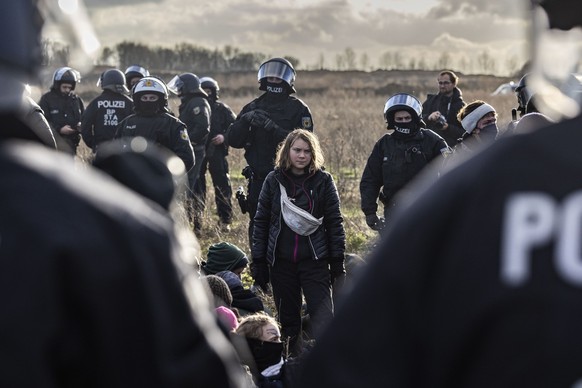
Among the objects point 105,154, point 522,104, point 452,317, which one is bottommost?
point 452,317

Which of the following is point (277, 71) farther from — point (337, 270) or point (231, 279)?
point (231, 279)

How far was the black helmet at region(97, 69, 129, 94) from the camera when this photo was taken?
12281 mm

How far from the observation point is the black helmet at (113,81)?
40.3 feet

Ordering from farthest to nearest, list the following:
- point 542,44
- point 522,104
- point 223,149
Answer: point 223,149 < point 522,104 < point 542,44

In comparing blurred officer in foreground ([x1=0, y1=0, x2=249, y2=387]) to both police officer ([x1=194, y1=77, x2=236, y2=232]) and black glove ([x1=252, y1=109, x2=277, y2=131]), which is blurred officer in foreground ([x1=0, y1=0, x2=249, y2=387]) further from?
police officer ([x1=194, y1=77, x2=236, y2=232])

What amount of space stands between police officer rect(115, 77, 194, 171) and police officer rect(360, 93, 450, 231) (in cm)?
231

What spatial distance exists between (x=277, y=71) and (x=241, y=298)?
11.8ft

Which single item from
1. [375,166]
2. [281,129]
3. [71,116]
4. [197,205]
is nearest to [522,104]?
[375,166]

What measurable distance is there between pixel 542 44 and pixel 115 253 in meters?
0.70

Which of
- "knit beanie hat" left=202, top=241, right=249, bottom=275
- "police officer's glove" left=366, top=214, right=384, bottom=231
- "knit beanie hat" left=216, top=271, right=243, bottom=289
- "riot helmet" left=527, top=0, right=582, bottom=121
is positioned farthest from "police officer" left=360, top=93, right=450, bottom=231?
"riot helmet" left=527, top=0, right=582, bottom=121

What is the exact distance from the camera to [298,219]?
7297 millimetres

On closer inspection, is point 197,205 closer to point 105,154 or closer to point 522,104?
point 522,104

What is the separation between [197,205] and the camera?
12.0 m

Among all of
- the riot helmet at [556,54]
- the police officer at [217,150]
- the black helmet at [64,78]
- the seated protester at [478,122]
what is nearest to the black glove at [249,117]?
the seated protester at [478,122]
